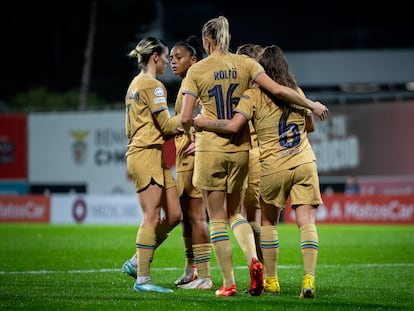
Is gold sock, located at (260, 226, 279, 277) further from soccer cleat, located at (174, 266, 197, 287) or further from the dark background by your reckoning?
the dark background

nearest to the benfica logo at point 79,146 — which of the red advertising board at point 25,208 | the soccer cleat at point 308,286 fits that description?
the red advertising board at point 25,208

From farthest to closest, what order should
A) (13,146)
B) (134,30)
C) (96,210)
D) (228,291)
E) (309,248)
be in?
(134,30) < (13,146) < (96,210) < (228,291) < (309,248)

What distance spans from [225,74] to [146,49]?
104 cm

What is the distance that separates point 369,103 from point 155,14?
15294mm

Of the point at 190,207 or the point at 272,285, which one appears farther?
the point at 190,207

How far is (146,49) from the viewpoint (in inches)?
357

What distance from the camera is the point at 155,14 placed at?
153 feet

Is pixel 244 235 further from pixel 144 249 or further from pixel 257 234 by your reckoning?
pixel 257 234

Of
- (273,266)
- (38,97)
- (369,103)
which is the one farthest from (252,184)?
(38,97)

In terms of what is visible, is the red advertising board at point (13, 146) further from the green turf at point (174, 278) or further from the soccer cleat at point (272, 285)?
the soccer cleat at point (272, 285)

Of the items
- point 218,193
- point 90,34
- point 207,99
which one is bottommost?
point 218,193

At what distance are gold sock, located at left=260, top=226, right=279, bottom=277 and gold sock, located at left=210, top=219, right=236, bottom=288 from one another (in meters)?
0.42

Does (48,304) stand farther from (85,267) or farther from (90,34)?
(90,34)

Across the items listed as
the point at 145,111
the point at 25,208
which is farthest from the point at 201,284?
the point at 25,208
